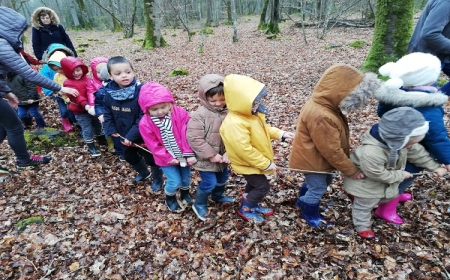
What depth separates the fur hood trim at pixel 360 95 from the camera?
2654mm

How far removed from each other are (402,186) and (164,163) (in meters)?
3.01

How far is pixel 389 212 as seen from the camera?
3.54 m

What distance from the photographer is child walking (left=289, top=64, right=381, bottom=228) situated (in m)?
2.68

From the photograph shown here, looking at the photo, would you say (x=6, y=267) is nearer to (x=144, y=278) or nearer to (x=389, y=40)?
(x=144, y=278)

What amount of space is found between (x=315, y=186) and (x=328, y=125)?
0.89m

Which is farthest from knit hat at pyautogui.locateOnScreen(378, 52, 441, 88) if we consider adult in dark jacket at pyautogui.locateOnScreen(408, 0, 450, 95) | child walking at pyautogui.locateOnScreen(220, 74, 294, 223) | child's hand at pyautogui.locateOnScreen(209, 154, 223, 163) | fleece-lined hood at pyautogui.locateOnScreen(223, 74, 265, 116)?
child's hand at pyautogui.locateOnScreen(209, 154, 223, 163)

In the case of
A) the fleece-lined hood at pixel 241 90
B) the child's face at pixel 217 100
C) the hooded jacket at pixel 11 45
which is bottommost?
the child's face at pixel 217 100

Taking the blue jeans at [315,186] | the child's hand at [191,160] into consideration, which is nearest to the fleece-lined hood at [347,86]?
the blue jeans at [315,186]

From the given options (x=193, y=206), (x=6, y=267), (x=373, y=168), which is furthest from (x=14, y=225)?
(x=373, y=168)

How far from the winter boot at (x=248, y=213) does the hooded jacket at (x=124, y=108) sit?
1784mm

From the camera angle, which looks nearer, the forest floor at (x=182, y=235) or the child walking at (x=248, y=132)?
the child walking at (x=248, y=132)

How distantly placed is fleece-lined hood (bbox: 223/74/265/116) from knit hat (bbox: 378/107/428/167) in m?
1.27

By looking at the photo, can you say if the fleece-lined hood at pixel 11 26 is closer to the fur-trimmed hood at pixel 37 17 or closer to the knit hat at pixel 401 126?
the fur-trimmed hood at pixel 37 17

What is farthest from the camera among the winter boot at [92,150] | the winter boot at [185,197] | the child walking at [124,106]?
the winter boot at [92,150]
